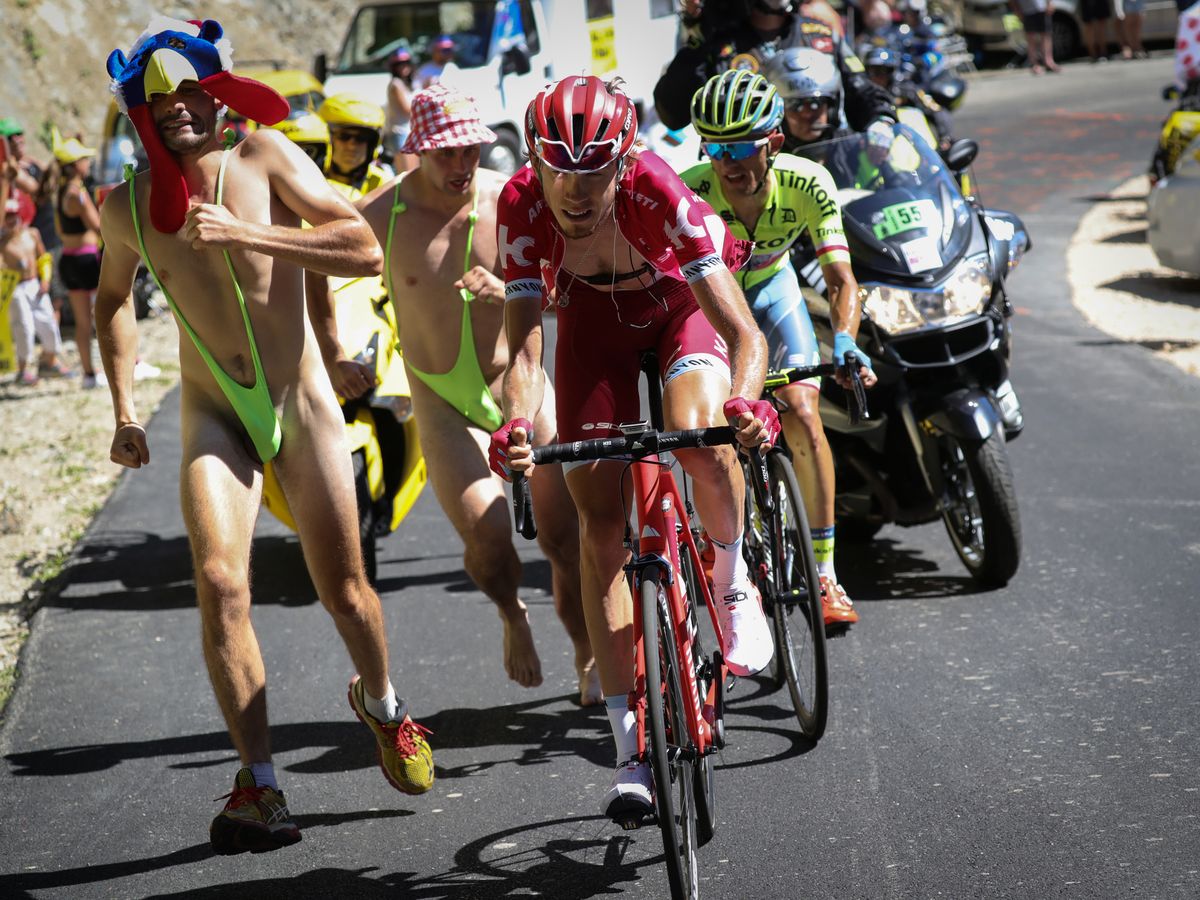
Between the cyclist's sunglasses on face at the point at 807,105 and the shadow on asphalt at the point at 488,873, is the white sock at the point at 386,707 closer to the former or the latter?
the shadow on asphalt at the point at 488,873

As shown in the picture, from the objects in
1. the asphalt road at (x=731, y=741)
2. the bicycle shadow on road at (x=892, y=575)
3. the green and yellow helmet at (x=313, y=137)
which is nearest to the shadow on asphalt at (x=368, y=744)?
the asphalt road at (x=731, y=741)

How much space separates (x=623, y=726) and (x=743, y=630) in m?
0.53

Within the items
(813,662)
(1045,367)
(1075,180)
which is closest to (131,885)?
(813,662)

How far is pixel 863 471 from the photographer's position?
693 centimetres

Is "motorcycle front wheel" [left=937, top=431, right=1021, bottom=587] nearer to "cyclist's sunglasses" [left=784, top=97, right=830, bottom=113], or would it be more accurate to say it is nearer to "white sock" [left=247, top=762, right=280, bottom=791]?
"cyclist's sunglasses" [left=784, top=97, right=830, bottom=113]

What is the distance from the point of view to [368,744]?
5707 mm

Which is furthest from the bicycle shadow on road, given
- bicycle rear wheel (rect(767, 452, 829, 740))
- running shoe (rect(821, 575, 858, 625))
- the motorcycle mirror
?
the motorcycle mirror

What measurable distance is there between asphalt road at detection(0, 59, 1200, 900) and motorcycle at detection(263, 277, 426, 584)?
0.41m

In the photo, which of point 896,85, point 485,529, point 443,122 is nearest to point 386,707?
point 485,529

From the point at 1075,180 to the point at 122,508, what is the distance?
15.0 metres

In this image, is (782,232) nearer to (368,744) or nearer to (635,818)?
(368,744)

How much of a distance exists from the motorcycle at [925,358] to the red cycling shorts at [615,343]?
2.02 metres

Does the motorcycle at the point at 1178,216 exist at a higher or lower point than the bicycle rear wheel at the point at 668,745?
lower

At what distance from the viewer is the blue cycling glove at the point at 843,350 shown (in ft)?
18.3
